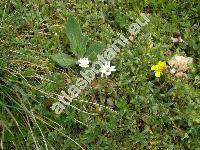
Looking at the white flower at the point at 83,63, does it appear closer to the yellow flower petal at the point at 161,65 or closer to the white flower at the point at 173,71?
the yellow flower petal at the point at 161,65

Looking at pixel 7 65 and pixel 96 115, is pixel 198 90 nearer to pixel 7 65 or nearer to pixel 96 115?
pixel 96 115

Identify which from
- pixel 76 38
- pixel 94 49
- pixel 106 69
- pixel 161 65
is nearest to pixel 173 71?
pixel 161 65

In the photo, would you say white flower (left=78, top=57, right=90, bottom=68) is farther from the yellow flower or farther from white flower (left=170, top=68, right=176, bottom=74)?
white flower (left=170, top=68, right=176, bottom=74)

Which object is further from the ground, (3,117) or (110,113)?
(3,117)

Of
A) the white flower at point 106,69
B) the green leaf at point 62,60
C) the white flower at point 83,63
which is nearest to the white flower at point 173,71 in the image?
the white flower at point 106,69

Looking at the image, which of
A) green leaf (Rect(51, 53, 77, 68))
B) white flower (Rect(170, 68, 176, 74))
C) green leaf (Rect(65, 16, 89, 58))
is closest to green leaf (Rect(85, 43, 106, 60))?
green leaf (Rect(65, 16, 89, 58))

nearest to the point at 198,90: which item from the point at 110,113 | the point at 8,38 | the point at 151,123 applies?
the point at 151,123
